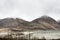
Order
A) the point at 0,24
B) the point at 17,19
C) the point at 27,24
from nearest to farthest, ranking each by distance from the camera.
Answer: the point at 0,24
the point at 27,24
the point at 17,19

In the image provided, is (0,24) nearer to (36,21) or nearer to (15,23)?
(15,23)

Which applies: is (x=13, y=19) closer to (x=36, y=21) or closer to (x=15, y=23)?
(x=15, y=23)

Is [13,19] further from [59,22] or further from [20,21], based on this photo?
[59,22]

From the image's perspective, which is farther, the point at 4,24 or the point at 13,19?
the point at 13,19

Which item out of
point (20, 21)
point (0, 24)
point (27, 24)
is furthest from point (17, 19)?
point (0, 24)

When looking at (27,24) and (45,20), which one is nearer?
(27,24)

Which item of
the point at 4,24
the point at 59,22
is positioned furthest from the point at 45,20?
the point at 4,24

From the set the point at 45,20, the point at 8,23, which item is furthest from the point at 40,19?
the point at 8,23

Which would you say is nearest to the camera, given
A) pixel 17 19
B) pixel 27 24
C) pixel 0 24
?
pixel 0 24
